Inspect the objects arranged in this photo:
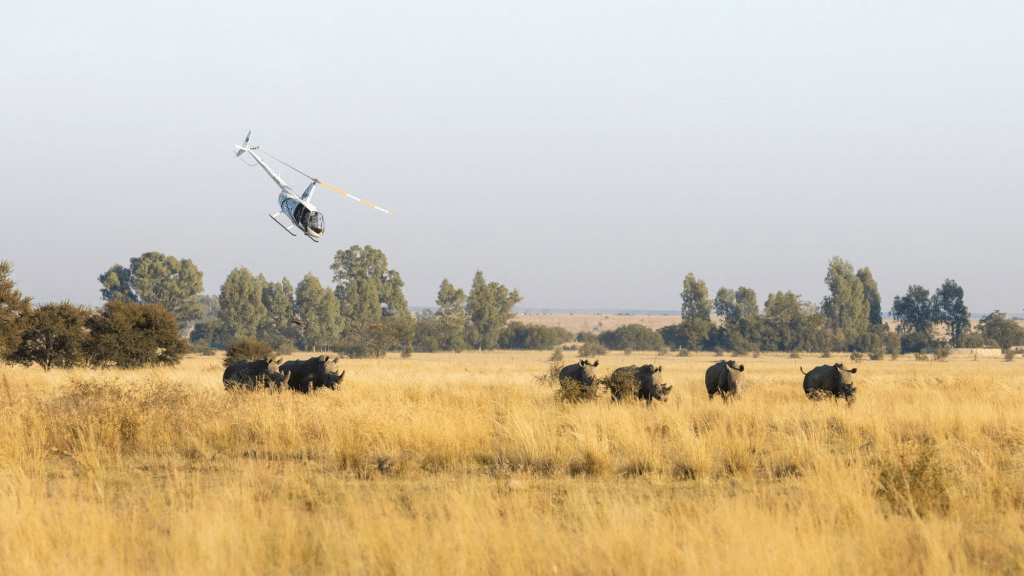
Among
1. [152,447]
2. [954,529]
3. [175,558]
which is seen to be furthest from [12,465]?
[954,529]

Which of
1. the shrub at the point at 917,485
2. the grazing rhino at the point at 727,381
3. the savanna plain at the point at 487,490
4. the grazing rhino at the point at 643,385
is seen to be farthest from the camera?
the grazing rhino at the point at 727,381

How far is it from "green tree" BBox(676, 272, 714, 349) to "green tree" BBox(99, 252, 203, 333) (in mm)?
52118

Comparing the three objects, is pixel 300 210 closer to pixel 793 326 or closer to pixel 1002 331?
pixel 793 326

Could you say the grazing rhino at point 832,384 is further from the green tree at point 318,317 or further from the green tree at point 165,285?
the green tree at point 165,285

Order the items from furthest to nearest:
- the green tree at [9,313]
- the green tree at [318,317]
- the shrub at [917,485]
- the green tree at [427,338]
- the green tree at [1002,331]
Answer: the green tree at [1002,331], the green tree at [427,338], the green tree at [318,317], the green tree at [9,313], the shrub at [917,485]

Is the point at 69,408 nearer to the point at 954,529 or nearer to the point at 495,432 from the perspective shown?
the point at 495,432

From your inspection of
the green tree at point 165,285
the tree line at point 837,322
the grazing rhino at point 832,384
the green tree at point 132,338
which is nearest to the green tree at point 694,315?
the tree line at point 837,322

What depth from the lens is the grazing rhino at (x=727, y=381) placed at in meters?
18.1

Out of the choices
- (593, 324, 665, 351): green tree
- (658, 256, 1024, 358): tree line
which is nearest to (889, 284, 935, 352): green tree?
(658, 256, 1024, 358): tree line

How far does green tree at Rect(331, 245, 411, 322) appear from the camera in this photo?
80438 millimetres

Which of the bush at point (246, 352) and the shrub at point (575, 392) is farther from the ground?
the bush at point (246, 352)

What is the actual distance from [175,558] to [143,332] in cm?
2988

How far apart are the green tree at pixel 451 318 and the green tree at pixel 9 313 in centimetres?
5316

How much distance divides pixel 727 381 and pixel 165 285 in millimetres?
77456
